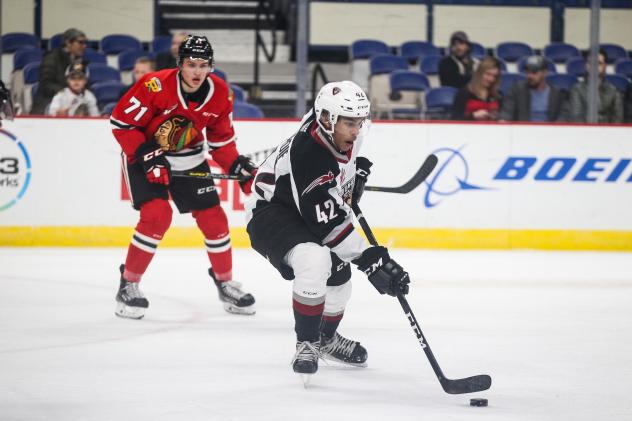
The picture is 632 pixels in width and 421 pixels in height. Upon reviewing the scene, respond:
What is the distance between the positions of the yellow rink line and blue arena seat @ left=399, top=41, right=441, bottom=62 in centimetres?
354

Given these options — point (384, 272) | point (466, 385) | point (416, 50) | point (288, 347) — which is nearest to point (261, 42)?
point (416, 50)

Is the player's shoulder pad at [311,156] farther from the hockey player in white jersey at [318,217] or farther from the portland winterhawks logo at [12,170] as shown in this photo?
the portland winterhawks logo at [12,170]

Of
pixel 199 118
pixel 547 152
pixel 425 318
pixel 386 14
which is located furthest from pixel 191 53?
pixel 386 14

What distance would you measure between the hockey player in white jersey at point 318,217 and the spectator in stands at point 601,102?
4393 millimetres

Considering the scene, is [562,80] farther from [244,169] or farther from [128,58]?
[244,169]

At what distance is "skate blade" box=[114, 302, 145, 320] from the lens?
4652 mm

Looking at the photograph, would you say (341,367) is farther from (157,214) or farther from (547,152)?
(547,152)

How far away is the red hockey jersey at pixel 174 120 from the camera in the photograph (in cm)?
459

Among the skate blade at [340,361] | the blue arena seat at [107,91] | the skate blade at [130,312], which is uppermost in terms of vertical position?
the blue arena seat at [107,91]

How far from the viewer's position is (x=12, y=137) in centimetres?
708

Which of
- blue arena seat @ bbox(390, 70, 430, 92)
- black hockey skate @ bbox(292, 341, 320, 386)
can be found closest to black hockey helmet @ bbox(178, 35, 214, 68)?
black hockey skate @ bbox(292, 341, 320, 386)

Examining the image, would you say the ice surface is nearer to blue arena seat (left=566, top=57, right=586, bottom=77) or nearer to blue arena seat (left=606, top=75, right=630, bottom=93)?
blue arena seat (left=606, top=75, right=630, bottom=93)

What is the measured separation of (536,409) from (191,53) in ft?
7.31

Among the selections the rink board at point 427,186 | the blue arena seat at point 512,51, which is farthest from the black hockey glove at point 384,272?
the blue arena seat at point 512,51
